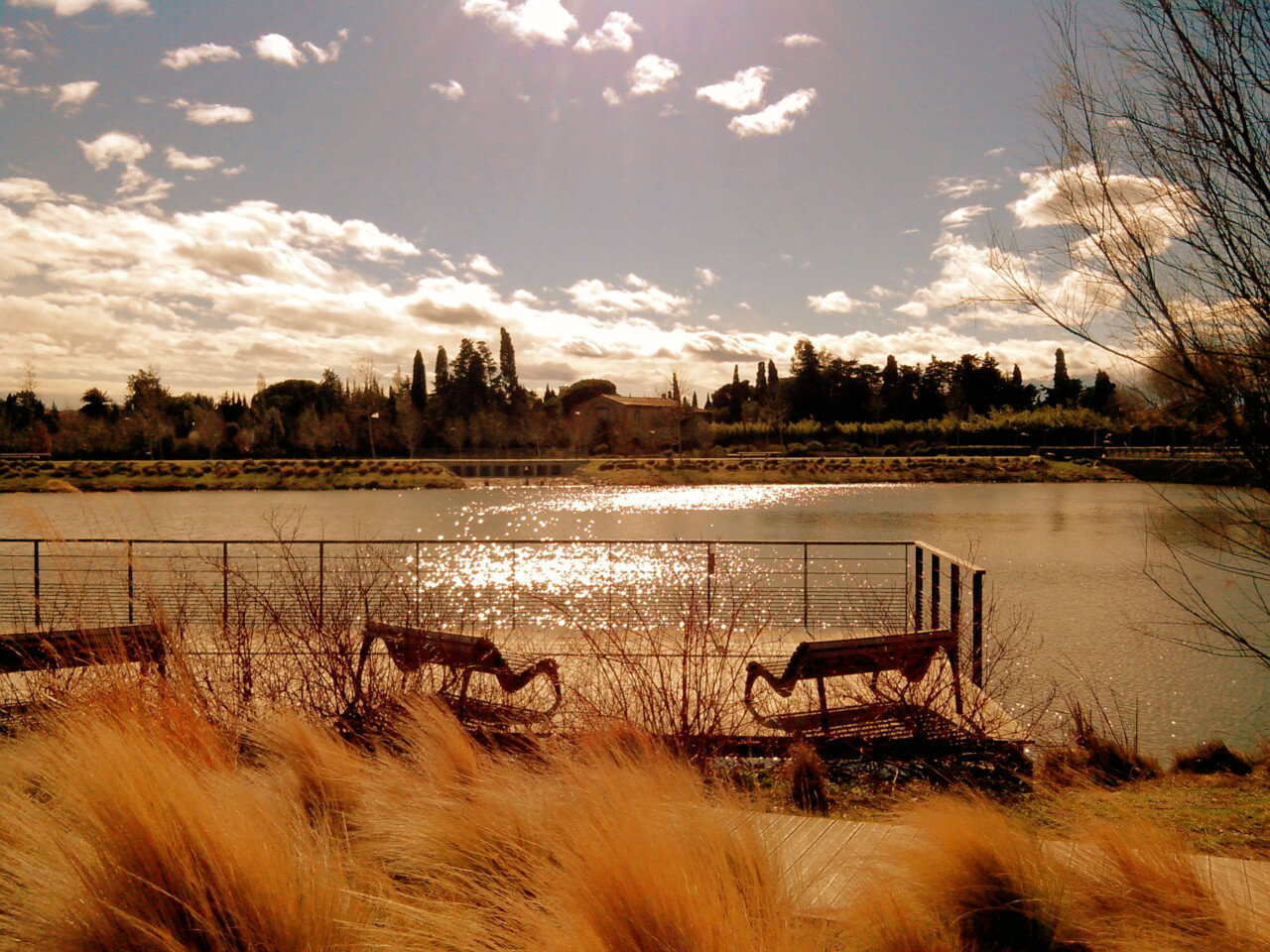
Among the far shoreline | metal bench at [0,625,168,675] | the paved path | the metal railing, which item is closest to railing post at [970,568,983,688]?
the metal railing

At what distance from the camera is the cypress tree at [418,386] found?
85938 millimetres

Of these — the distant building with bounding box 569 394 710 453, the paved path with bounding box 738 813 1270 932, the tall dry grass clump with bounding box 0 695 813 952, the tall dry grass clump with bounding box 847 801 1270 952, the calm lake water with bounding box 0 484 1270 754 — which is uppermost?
the distant building with bounding box 569 394 710 453

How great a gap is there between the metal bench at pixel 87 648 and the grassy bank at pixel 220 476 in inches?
1926

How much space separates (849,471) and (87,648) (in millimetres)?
59207

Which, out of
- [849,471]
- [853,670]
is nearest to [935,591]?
[853,670]

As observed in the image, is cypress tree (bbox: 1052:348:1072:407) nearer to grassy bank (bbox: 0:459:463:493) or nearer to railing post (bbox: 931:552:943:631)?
grassy bank (bbox: 0:459:463:493)

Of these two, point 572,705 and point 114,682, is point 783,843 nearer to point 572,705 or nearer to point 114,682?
point 572,705

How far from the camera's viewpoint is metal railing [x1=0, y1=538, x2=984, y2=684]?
22.0 feet

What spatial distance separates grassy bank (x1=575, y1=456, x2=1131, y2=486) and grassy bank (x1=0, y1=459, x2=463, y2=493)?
1285cm

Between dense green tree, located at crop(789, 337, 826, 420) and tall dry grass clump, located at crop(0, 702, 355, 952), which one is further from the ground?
dense green tree, located at crop(789, 337, 826, 420)

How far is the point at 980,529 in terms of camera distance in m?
30.5

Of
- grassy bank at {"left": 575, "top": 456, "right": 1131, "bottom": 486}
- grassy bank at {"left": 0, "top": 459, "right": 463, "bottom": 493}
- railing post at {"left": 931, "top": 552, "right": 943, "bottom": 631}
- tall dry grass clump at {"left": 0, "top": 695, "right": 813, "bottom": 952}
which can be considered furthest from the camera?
grassy bank at {"left": 575, "top": 456, "right": 1131, "bottom": 486}

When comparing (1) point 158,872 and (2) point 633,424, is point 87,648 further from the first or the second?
(2) point 633,424

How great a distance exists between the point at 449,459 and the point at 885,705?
72.2 m
